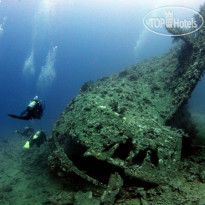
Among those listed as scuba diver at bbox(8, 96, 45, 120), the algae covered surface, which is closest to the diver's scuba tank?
scuba diver at bbox(8, 96, 45, 120)

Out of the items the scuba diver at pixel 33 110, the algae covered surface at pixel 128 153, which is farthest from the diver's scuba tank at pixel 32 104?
the algae covered surface at pixel 128 153

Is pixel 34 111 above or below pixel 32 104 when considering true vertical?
below

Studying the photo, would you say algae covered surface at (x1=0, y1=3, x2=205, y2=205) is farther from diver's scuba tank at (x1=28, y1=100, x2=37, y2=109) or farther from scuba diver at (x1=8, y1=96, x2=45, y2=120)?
diver's scuba tank at (x1=28, y1=100, x2=37, y2=109)

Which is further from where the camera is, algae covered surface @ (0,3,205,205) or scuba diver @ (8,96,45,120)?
scuba diver @ (8,96,45,120)

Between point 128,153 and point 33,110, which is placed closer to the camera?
point 128,153

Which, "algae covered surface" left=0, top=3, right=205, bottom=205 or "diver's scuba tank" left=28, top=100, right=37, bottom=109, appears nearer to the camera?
"algae covered surface" left=0, top=3, right=205, bottom=205

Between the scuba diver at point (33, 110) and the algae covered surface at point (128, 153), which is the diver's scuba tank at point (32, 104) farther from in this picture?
the algae covered surface at point (128, 153)

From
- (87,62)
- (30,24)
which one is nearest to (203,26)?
(87,62)

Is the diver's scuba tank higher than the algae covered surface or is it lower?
higher

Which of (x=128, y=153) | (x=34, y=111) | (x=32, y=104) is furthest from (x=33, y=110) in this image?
(x=128, y=153)

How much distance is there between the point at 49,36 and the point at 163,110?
160 meters

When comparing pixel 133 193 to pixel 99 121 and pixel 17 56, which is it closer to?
pixel 99 121

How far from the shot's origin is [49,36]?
14825cm

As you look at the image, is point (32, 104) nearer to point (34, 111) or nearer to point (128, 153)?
point (34, 111)
